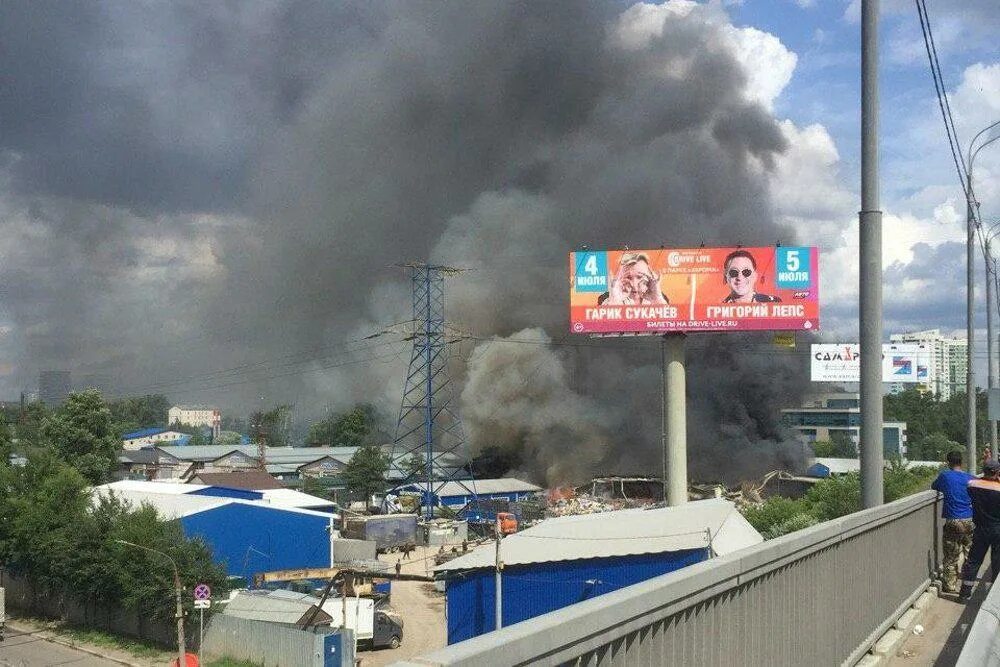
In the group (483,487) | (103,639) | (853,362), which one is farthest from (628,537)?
(483,487)

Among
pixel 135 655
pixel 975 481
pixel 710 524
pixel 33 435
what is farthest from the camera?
pixel 33 435

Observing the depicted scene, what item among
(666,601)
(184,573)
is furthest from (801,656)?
(184,573)

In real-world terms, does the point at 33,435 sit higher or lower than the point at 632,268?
lower

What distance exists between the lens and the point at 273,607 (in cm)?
2389

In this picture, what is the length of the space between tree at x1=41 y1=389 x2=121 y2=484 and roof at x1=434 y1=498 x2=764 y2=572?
46834mm

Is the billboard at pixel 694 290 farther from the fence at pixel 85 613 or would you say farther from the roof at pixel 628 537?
the fence at pixel 85 613

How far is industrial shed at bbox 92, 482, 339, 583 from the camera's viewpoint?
3195 cm

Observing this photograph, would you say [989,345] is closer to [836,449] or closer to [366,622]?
[366,622]

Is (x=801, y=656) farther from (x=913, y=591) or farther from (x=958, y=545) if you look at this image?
(x=958, y=545)

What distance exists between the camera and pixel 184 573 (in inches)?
1017

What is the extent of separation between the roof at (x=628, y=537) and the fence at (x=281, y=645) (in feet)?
11.1

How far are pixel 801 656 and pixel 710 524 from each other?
38.6 ft

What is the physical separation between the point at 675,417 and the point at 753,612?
1219 inches

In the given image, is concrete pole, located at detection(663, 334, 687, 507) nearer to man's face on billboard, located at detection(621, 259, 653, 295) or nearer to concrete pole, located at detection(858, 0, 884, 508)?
man's face on billboard, located at detection(621, 259, 653, 295)
